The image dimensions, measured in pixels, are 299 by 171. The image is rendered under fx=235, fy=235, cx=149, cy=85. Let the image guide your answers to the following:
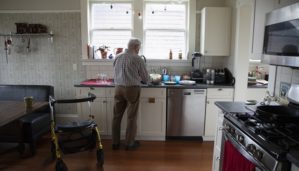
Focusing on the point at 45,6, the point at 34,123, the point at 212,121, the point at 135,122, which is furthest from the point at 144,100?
the point at 45,6

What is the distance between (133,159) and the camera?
10.4 feet

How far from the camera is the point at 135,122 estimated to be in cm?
349

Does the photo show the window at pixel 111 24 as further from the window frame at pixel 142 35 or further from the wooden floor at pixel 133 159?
the wooden floor at pixel 133 159

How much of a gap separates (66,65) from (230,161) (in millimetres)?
3361

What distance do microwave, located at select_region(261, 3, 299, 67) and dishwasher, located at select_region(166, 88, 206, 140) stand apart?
1620mm

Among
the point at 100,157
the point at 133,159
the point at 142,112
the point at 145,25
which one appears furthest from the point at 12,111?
the point at 145,25

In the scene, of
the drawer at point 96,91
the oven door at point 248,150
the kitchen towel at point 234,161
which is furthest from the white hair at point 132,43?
the kitchen towel at point 234,161

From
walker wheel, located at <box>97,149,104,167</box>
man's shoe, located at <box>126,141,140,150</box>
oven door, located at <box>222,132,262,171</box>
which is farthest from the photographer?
man's shoe, located at <box>126,141,140,150</box>

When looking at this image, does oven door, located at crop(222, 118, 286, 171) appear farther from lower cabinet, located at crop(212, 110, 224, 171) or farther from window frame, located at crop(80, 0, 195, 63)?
window frame, located at crop(80, 0, 195, 63)

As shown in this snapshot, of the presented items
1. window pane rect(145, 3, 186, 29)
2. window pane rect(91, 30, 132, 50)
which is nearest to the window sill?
window pane rect(91, 30, 132, 50)

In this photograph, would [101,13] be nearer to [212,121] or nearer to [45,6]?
[45,6]

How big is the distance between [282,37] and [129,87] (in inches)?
79.5

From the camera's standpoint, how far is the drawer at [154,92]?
11.9ft

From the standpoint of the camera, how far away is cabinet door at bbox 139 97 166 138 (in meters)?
3.68
